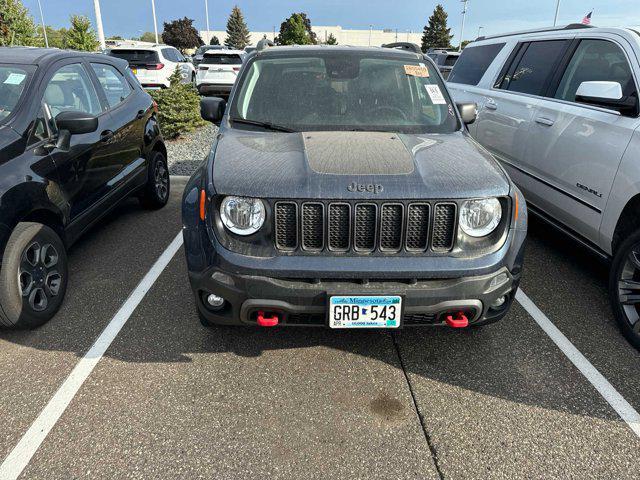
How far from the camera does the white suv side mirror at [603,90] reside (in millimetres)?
3223

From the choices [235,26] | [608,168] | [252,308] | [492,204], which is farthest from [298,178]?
[235,26]

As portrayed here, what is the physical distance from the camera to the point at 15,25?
1558 cm

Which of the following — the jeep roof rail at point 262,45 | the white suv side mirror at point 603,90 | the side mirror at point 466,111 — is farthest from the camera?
the jeep roof rail at point 262,45

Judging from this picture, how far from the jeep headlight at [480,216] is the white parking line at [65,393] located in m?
2.32

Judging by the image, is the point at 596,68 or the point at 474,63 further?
the point at 474,63

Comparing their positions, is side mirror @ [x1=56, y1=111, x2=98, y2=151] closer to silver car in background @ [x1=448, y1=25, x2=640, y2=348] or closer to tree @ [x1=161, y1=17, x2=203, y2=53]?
silver car in background @ [x1=448, y1=25, x2=640, y2=348]

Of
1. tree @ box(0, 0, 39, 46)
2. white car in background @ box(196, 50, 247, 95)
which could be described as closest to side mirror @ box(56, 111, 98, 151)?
white car in background @ box(196, 50, 247, 95)

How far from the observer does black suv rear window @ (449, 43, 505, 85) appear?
595 centimetres

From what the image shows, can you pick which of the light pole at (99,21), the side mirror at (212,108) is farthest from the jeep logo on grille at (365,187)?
the light pole at (99,21)

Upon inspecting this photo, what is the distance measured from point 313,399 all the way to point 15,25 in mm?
17883

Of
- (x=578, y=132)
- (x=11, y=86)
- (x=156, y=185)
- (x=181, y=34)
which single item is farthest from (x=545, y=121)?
(x=181, y=34)

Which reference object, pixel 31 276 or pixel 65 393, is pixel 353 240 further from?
pixel 31 276

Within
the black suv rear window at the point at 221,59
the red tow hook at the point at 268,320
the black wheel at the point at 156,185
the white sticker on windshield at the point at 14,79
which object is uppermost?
the white sticker on windshield at the point at 14,79

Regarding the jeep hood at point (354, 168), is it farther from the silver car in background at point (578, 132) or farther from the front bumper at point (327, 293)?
the silver car in background at point (578, 132)
